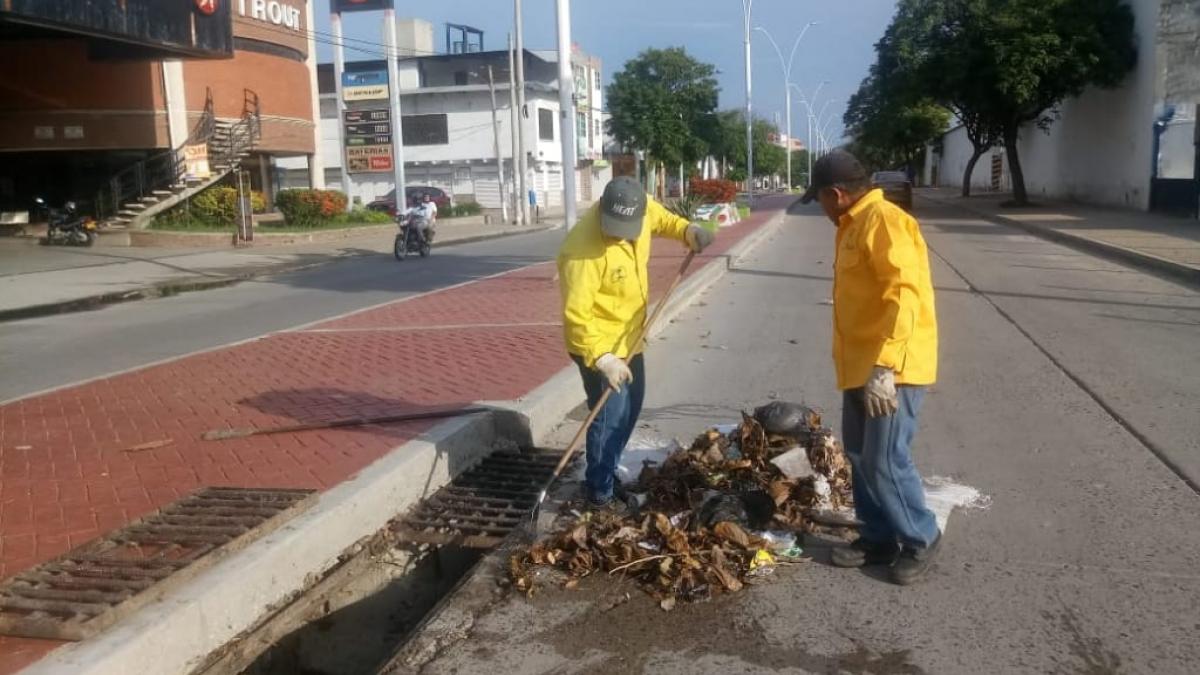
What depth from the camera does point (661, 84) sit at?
59.7 metres

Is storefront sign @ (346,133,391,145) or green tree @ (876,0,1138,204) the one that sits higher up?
green tree @ (876,0,1138,204)

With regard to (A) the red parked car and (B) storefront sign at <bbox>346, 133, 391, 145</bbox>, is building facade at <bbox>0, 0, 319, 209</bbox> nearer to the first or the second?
(A) the red parked car

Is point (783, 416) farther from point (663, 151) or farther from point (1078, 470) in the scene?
point (663, 151)

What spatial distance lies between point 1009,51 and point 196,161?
24.0 meters

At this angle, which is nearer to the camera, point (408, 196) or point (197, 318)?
point (197, 318)

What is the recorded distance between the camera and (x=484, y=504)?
552cm

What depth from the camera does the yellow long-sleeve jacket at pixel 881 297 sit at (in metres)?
3.91

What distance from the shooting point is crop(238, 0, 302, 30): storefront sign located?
31.8 meters

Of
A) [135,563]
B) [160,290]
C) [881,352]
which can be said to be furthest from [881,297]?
[160,290]

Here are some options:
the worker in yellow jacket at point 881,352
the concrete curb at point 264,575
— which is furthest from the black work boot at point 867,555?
the concrete curb at point 264,575

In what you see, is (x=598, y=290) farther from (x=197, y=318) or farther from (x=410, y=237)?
(x=410, y=237)

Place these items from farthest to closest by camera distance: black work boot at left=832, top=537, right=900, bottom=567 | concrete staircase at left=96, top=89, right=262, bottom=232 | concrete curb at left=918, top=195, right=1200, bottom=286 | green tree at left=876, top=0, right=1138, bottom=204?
green tree at left=876, top=0, right=1138, bottom=204 → concrete staircase at left=96, top=89, right=262, bottom=232 → concrete curb at left=918, top=195, right=1200, bottom=286 → black work boot at left=832, top=537, right=900, bottom=567

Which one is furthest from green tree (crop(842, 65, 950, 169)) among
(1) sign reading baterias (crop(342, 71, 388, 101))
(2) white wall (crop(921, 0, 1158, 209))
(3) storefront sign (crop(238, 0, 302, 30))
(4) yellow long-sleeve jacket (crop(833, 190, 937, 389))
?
(4) yellow long-sleeve jacket (crop(833, 190, 937, 389))

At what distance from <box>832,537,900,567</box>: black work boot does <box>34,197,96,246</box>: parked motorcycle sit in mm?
25089
